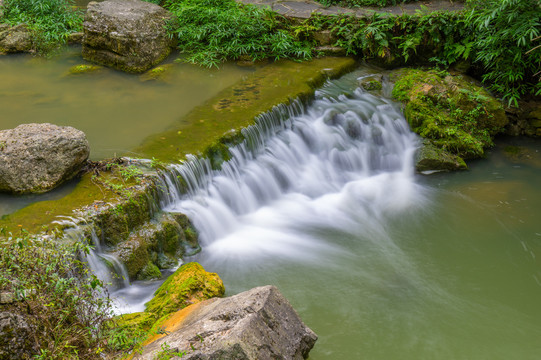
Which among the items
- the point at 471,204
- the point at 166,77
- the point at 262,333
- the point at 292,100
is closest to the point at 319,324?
the point at 262,333

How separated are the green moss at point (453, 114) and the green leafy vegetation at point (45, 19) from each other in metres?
6.84

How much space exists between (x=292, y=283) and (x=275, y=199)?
175cm

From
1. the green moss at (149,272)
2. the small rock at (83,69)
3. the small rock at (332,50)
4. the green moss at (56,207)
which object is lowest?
the green moss at (149,272)

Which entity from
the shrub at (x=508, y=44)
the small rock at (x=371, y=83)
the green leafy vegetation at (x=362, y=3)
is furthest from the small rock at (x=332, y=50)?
the shrub at (x=508, y=44)

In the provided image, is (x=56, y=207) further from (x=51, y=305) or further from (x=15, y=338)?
(x=15, y=338)

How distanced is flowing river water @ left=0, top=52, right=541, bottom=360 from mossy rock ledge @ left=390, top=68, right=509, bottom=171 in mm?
218

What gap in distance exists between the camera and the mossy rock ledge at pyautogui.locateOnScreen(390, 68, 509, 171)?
764cm

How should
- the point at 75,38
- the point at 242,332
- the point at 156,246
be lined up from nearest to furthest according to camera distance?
1. the point at 242,332
2. the point at 156,246
3. the point at 75,38

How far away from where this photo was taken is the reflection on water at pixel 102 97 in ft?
22.1

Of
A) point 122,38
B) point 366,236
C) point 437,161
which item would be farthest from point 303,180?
point 122,38

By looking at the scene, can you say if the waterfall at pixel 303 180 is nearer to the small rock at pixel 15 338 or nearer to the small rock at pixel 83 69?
the small rock at pixel 15 338

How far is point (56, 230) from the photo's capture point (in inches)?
175

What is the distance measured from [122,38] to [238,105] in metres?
2.92

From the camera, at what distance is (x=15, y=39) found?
31.7 ft
